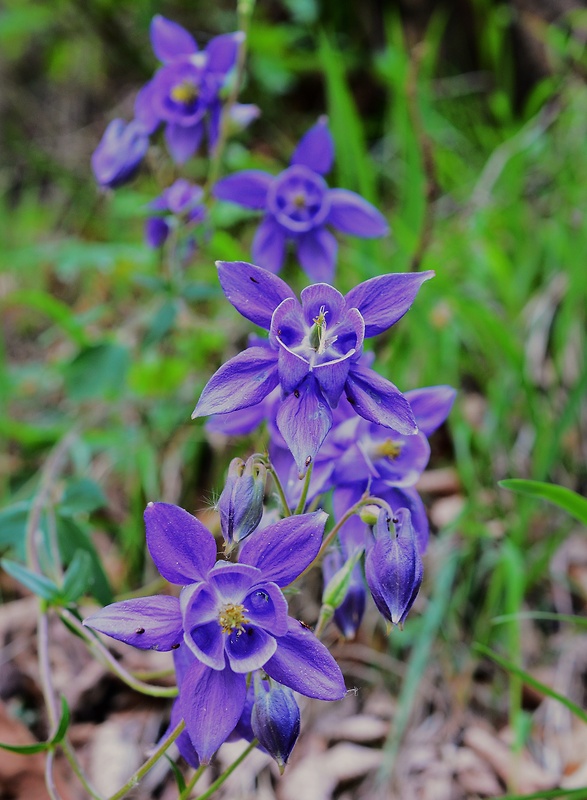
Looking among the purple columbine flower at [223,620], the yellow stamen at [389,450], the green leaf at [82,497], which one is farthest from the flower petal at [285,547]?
the green leaf at [82,497]

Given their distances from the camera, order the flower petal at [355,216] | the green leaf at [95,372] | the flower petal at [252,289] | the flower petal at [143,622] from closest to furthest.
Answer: the flower petal at [143,622] → the flower petal at [252,289] → the flower petal at [355,216] → the green leaf at [95,372]

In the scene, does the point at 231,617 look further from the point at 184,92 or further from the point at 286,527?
the point at 184,92

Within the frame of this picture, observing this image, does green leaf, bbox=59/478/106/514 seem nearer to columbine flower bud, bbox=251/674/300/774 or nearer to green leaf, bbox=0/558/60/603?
green leaf, bbox=0/558/60/603

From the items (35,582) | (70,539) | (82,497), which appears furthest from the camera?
(82,497)

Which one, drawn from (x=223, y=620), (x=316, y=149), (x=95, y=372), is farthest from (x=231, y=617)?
(x=95, y=372)

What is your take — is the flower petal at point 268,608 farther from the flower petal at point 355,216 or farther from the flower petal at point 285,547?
the flower petal at point 355,216

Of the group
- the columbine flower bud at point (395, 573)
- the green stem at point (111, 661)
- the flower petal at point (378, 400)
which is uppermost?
the flower petal at point (378, 400)

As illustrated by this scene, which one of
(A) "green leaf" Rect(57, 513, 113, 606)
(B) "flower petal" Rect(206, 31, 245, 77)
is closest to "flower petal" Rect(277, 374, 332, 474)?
(A) "green leaf" Rect(57, 513, 113, 606)
